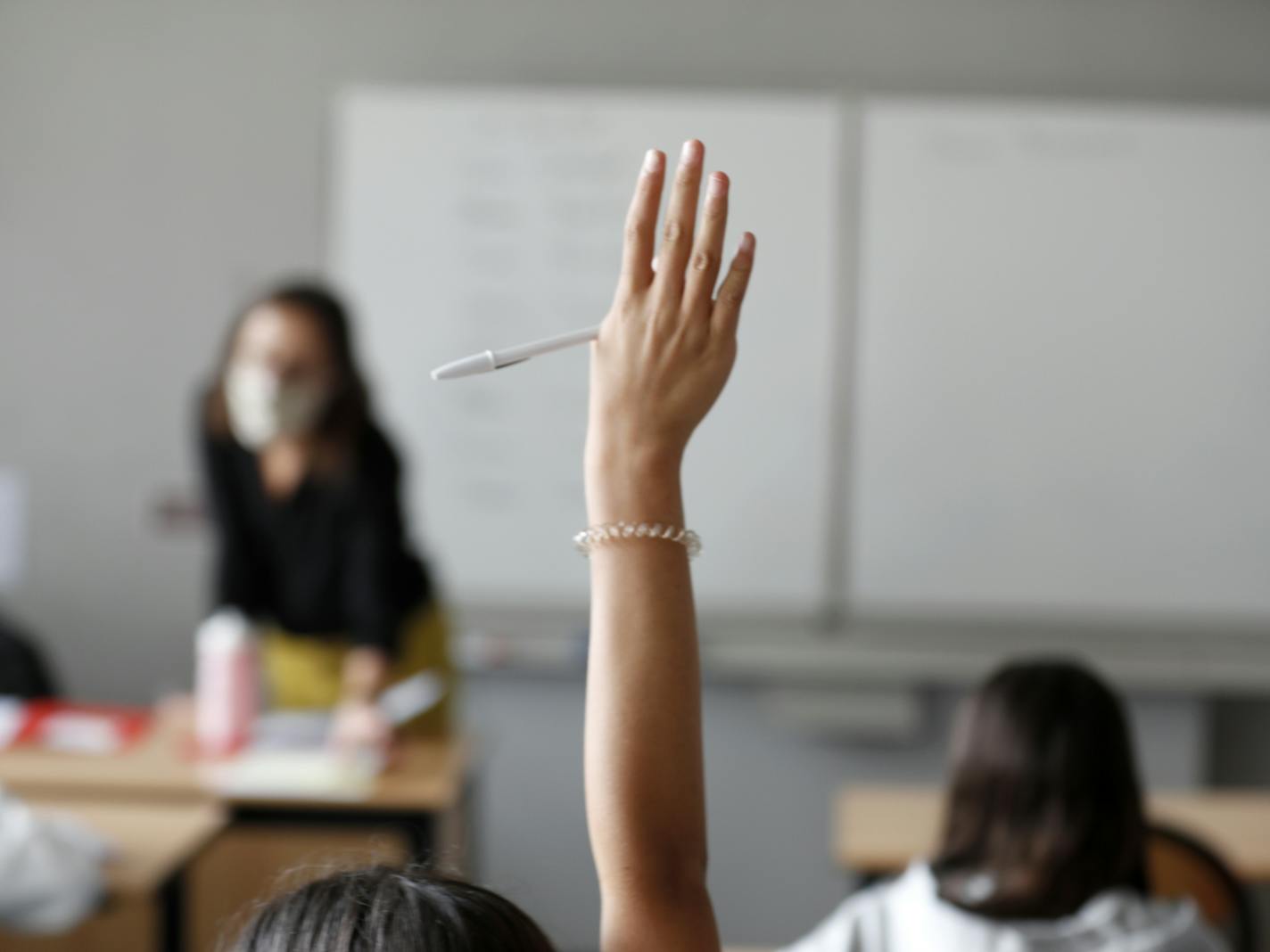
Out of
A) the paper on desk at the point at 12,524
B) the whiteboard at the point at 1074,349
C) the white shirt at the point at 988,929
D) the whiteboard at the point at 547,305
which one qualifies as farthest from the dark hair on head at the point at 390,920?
the paper on desk at the point at 12,524

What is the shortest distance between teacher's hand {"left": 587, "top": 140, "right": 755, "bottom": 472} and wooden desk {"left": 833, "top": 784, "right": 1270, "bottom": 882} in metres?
1.80

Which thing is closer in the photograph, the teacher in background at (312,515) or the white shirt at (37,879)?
the white shirt at (37,879)

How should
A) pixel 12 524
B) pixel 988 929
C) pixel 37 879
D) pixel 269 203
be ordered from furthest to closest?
1. pixel 12 524
2. pixel 269 203
3. pixel 37 879
4. pixel 988 929

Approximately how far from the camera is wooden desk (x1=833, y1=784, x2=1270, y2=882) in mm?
2299

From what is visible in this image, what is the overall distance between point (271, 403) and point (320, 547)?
0.32 meters

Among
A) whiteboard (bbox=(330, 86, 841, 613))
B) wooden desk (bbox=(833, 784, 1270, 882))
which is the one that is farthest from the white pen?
whiteboard (bbox=(330, 86, 841, 613))

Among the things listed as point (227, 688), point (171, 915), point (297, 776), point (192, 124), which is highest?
point (192, 124)

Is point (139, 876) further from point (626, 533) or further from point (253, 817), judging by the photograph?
point (626, 533)

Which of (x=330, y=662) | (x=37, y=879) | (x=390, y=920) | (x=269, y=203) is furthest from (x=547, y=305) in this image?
(x=390, y=920)

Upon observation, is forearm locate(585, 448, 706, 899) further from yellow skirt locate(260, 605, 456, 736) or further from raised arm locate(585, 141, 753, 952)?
yellow skirt locate(260, 605, 456, 736)

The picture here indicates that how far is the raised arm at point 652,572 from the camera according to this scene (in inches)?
25.9

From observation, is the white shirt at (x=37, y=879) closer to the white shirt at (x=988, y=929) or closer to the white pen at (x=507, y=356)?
the white shirt at (x=988, y=929)

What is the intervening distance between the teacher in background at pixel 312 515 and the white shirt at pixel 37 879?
719mm

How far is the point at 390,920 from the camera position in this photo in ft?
2.02
